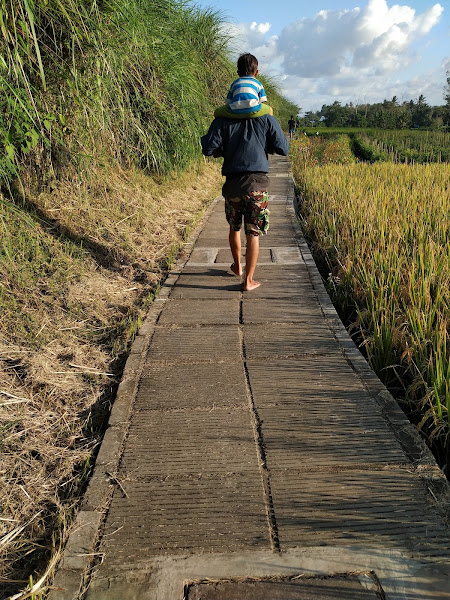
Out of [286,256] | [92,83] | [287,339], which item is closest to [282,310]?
[287,339]

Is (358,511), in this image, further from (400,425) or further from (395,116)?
(395,116)

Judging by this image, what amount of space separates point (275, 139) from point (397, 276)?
138 cm

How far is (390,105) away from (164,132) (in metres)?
58.5

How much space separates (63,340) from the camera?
3.10m

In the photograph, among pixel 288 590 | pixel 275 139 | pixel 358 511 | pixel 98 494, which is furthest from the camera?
pixel 275 139

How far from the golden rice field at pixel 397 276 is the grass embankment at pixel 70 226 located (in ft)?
5.26

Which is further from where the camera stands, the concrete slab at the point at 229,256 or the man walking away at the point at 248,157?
the concrete slab at the point at 229,256

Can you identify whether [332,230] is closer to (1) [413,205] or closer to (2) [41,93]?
(1) [413,205]

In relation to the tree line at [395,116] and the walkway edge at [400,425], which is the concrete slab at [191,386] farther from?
the tree line at [395,116]

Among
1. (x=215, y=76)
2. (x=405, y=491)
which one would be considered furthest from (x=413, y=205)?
(x=215, y=76)

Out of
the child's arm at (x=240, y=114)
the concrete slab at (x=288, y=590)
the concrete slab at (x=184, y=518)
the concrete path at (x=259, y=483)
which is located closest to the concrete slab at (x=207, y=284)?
the concrete path at (x=259, y=483)

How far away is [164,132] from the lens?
6.63 meters

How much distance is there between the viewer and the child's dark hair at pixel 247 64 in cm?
365

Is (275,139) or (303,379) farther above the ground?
(275,139)
